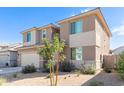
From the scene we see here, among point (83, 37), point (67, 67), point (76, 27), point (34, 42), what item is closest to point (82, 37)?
point (83, 37)

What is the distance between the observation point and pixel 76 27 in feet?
45.4

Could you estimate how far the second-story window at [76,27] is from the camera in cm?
1355

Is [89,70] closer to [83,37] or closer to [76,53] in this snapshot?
[76,53]

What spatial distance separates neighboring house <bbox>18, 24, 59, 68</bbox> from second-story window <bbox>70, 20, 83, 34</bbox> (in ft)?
9.15

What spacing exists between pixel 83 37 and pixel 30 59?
738 centimetres

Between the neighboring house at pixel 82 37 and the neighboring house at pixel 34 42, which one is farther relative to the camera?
the neighboring house at pixel 34 42

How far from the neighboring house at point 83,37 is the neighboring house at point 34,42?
211 centimetres

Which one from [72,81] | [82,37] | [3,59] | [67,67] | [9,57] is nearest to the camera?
[72,81]

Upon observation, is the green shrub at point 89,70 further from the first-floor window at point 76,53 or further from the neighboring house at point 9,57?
the neighboring house at point 9,57

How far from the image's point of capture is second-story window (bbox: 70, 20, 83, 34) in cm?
1355

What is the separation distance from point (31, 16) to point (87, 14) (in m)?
4.69

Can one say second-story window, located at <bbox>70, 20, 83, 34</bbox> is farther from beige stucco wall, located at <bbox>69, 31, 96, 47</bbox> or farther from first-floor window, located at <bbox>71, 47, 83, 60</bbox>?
first-floor window, located at <bbox>71, 47, 83, 60</bbox>

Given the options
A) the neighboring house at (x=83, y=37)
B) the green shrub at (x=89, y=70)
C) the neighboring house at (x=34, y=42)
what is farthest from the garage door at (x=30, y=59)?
the green shrub at (x=89, y=70)
